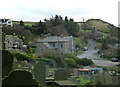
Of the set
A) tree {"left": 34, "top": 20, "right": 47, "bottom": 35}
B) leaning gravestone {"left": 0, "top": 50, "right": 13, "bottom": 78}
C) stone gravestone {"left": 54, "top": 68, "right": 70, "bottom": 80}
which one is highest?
tree {"left": 34, "top": 20, "right": 47, "bottom": 35}

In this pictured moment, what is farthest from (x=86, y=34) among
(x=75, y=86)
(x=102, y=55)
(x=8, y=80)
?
(x=8, y=80)

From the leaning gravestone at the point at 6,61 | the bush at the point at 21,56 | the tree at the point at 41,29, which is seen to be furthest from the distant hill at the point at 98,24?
the leaning gravestone at the point at 6,61

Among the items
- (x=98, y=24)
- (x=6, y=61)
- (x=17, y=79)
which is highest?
(x=98, y=24)

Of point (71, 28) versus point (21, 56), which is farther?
point (71, 28)

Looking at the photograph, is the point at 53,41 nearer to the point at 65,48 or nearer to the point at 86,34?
the point at 65,48

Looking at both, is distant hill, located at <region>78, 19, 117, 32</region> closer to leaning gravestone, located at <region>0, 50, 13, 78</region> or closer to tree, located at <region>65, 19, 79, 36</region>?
tree, located at <region>65, 19, 79, 36</region>

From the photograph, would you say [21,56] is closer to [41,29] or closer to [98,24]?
[41,29]

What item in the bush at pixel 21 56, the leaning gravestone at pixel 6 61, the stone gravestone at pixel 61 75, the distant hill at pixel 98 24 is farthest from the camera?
the distant hill at pixel 98 24

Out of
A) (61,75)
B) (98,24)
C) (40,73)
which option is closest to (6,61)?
(40,73)

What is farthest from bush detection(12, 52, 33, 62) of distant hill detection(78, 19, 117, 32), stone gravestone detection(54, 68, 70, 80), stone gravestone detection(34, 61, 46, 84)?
distant hill detection(78, 19, 117, 32)

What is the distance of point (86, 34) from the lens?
281 feet

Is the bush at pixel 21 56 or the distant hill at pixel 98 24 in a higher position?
the distant hill at pixel 98 24

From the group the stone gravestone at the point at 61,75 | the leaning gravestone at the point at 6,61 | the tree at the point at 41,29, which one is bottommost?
the stone gravestone at the point at 61,75

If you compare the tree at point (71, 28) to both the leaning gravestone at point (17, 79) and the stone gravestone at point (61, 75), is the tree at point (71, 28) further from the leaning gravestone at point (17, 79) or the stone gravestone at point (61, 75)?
the leaning gravestone at point (17, 79)
